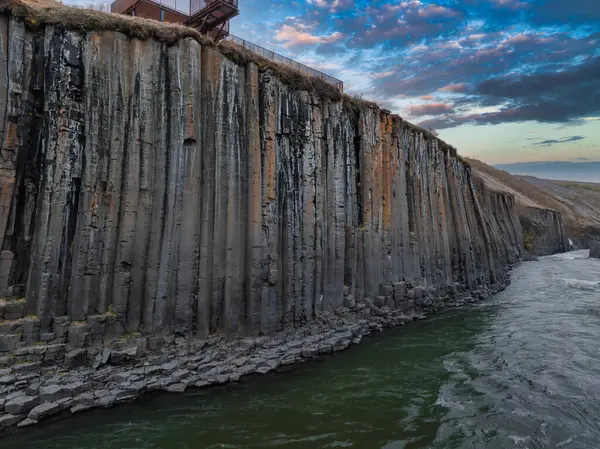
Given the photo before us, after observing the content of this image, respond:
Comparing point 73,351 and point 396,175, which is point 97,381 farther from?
point 396,175

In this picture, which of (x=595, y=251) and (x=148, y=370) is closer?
(x=148, y=370)

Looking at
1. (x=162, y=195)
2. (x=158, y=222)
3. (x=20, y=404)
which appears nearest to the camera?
(x=20, y=404)

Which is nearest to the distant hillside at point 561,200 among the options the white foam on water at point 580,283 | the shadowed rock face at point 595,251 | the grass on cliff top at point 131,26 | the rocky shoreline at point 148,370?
the shadowed rock face at point 595,251

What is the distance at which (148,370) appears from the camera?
9.68m

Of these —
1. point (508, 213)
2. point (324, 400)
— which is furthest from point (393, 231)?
point (508, 213)

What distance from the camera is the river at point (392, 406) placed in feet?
25.0

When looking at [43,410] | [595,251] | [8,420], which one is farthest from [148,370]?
[595,251]

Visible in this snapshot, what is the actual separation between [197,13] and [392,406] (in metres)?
15.9

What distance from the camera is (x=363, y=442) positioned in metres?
7.59

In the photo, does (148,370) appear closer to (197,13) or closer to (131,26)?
(131,26)

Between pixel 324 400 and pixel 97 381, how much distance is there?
17.9ft

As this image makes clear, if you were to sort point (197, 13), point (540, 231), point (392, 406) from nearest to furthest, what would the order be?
point (392, 406), point (197, 13), point (540, 231)

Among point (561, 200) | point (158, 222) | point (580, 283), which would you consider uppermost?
point (561, 200)

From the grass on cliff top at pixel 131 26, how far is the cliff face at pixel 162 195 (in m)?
0.23
